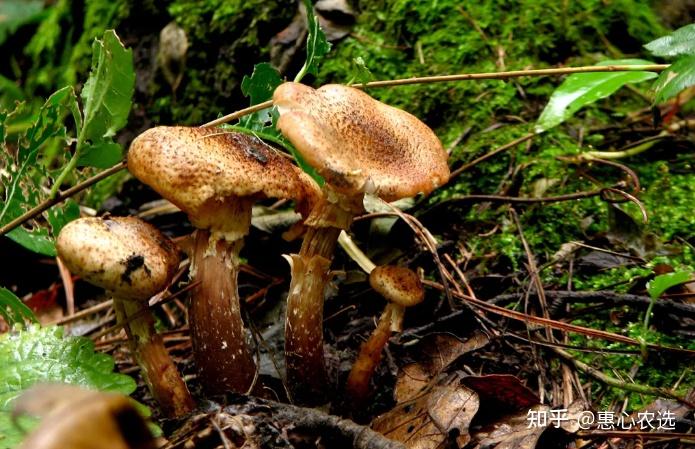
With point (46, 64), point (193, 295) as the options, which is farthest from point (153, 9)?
point (193, 295)

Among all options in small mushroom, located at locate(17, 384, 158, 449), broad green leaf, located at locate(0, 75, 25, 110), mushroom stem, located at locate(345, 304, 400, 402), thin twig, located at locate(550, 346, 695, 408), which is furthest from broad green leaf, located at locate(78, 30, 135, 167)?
broad green leaf, located at locate(0, 75, 25, 110)

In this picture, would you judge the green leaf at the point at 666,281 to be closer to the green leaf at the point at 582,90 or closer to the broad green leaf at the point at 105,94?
the green leaf at the point at 582,90

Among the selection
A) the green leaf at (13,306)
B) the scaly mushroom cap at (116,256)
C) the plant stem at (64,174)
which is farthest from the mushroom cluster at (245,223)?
the green leaf at (13,306)

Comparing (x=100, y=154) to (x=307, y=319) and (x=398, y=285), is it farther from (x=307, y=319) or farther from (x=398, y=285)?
(x=398, y=285)

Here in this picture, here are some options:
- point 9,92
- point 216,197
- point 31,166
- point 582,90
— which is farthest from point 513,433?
point 9,92

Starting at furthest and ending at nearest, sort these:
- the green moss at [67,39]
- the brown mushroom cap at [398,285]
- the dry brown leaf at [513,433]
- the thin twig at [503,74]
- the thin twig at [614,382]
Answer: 1. the green moss at [67,39]
2. the thin twig at [503,74]
3. the brown mushroom cap at [398,285]
4. the thin twig at [614,382]
5. the dry brown leaf at [513,433]

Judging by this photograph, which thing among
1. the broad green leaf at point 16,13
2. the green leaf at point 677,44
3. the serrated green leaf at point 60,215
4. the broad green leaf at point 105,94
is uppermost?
the broad green leaf at point 16,13

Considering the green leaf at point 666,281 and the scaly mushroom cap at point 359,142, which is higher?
the scaly mushroom cap at point 359,142

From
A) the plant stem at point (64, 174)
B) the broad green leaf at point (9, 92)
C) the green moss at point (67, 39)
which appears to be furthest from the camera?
the broad green leaf at point (9, 92)

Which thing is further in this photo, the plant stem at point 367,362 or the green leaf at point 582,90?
the green leaf at point 582,90
